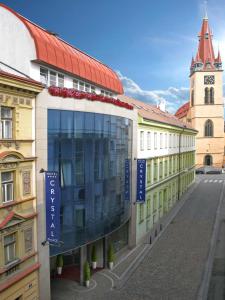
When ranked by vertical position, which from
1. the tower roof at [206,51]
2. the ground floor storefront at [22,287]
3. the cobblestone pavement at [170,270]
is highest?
the tower roof at [206,51]

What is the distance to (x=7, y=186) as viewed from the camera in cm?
1680

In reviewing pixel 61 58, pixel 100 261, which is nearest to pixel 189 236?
pixel 100 261

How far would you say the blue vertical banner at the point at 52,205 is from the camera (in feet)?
60.5

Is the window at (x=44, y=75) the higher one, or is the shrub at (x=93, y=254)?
the window at (x=44, y=75)

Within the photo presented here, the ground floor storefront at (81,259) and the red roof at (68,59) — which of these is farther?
the ground floor storefront at (81,259)

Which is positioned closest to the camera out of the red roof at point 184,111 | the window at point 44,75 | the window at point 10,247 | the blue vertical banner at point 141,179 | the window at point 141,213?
the window at point 10,247

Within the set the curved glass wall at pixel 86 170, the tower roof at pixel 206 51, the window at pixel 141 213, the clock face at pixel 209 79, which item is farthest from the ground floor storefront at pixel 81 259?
the tower roof at pixel 206 51

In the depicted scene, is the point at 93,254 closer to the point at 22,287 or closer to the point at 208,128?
the point at 22,287

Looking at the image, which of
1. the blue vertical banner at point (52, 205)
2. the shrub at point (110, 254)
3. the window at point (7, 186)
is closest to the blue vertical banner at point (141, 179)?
the shrub at point (110, 254)

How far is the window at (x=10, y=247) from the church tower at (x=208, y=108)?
80.1 m

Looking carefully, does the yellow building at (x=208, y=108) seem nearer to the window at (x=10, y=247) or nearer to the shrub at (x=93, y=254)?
the shrub at (x=93, y=254)

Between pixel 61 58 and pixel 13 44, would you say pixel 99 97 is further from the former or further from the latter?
pixel 13 44

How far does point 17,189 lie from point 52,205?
2286mm

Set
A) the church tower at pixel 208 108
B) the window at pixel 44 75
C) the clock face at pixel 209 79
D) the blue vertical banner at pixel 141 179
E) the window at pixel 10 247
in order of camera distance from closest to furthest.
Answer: the window at pixel 10 247 → the window at pixel 44 75 → the blue vertical banner at pixel 141 179 → the church tower at pixel 208 108 → the clock face at pixel 209 79
